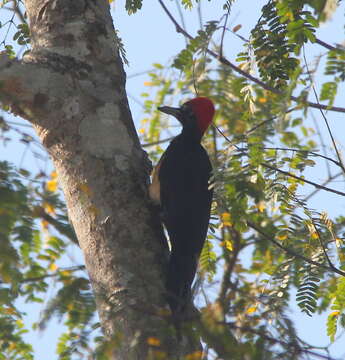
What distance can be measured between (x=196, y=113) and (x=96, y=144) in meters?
1.87

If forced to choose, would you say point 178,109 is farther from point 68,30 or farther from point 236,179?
point 236,179

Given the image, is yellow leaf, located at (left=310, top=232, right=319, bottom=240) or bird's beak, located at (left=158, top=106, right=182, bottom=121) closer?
yellow leaf, located at (left=310, top=232, right=319, bottom=240)

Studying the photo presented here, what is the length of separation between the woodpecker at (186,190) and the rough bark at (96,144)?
21 cm

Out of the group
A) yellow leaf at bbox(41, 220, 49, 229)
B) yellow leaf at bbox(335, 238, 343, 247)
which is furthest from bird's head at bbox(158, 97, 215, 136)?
yellow leaf at bbox(41, 220, 49, 229)

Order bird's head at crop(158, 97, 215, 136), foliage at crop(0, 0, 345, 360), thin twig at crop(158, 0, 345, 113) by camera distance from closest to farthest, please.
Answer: foliage at crop(0, 0, 345, 360) < thin twig at crop(158, 0, 345, 113) < bird's head at crop(158, 97, 215, 136)

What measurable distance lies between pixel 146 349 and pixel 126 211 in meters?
0.85

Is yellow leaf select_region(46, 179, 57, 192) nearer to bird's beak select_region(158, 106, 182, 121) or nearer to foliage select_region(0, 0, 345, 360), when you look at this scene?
foliage select_region(0, 0, 345, 360)

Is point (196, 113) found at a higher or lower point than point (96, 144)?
higher

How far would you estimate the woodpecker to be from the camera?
386 centimetres

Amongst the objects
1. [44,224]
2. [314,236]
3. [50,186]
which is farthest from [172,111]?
[44,224]

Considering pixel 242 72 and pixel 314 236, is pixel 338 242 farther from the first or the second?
pixel 242 72

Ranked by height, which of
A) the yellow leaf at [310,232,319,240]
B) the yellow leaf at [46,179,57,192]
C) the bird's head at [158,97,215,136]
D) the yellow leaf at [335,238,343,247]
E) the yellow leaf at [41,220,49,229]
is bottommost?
the yellow leaf at [41,220,49,229]

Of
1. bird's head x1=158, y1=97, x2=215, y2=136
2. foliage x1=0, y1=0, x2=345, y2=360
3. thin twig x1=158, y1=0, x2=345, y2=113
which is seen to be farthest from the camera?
bird's head x1=158, y1=97, x2=215, y2=136

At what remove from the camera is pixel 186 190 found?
4.60 m
